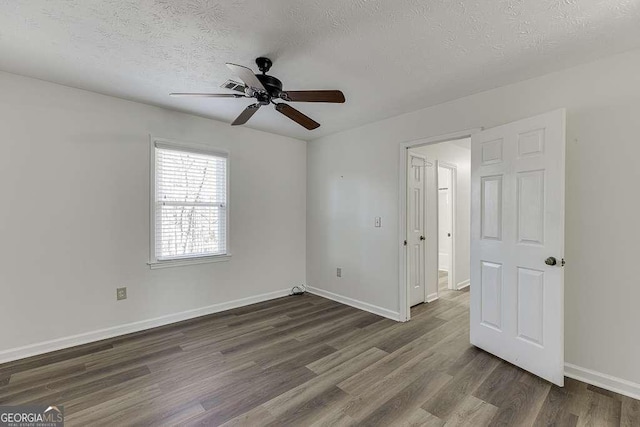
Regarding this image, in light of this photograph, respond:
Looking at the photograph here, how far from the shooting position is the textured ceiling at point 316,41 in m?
1.66

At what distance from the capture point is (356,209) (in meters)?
4.00

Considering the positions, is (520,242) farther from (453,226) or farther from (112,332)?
(112,332)

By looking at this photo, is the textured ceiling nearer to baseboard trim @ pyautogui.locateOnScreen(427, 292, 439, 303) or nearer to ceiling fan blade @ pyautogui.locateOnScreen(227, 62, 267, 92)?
ceiling fan blade @ pyautogui.locateOnScreen(227, 62, 267, 92)

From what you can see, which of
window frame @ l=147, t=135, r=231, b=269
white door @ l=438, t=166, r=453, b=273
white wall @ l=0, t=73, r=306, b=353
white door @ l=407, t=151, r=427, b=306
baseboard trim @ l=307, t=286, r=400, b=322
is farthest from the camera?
white door @ l=438, t=166, r=453, b=273

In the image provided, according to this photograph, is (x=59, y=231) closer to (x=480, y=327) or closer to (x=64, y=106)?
(x=64, y=106)

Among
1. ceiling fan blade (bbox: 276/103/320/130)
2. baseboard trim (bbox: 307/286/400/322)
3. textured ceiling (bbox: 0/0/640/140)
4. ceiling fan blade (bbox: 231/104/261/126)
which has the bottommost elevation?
baseboard trim (bbox: 307/286/400/322)

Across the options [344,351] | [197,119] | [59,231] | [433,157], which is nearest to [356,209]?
[433,157]

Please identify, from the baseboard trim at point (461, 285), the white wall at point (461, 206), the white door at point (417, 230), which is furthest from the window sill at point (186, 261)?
the baseboard trim at point (461, 285)

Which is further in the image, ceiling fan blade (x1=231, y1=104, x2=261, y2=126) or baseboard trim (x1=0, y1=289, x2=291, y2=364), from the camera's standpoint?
baseboard trim (x1=0, y1=289, x2=291, y2=364)

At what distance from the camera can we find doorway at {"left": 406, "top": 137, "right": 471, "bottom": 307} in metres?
3.96

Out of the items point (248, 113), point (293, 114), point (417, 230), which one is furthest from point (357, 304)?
point (248, 113)

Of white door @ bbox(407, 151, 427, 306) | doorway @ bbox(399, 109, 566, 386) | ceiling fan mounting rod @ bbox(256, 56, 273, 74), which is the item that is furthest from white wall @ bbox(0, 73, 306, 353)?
doorway @ bbox(399, 109, 566, 386)

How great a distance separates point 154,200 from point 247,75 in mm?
2147

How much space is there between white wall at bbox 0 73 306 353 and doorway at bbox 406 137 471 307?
7.92 feet
